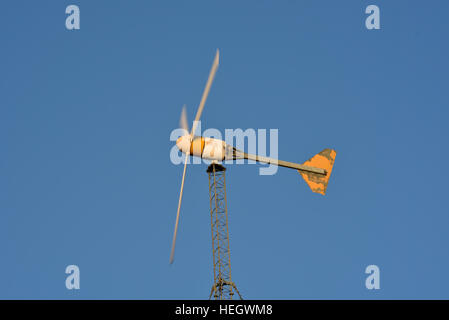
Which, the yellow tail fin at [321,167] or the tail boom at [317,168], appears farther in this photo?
the yellow tail fin at [321,167]

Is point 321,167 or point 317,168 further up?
point 321,167

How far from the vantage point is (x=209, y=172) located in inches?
4786

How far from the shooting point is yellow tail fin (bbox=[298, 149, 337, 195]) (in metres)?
130

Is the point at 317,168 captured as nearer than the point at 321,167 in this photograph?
Yes

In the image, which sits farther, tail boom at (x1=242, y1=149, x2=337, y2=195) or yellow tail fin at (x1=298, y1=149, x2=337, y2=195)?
yellow tail fin at (x1=298, y1=149, x2=337, y2=195)

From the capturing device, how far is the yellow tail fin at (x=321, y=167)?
12950cm

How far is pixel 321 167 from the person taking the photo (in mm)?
131000

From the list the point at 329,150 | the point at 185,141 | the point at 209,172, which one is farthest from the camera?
the point at 329,150
